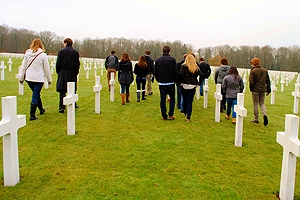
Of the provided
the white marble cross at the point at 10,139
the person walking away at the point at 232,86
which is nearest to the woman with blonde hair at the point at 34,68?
the white marble cross at the point at 10,139

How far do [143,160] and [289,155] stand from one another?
88.8 inches

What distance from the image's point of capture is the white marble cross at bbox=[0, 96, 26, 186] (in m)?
3.56

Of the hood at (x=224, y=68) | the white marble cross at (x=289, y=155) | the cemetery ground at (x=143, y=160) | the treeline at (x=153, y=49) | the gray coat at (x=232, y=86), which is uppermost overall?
the treeline at (x=153, y=49)

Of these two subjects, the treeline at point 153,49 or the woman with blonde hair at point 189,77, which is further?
the treeline at point 153,49

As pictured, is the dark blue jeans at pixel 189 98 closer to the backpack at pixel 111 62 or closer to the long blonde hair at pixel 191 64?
the long blonde hair at pixel 191 64

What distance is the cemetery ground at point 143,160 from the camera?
378cm

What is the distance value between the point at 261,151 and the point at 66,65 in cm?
533

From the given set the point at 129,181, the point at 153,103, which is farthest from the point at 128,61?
the point at 129,181

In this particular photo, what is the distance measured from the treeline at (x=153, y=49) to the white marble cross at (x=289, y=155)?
184ft

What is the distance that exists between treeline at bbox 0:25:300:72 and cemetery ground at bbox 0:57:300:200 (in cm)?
5254

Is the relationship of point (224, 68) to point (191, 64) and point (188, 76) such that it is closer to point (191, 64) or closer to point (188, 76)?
point (191, 64)

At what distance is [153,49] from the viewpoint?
212 feet

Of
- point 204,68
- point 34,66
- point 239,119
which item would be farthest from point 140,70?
point 239,119

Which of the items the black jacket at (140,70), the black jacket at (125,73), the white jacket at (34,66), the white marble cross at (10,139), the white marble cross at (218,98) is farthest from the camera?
the black jacket at (140,70)
